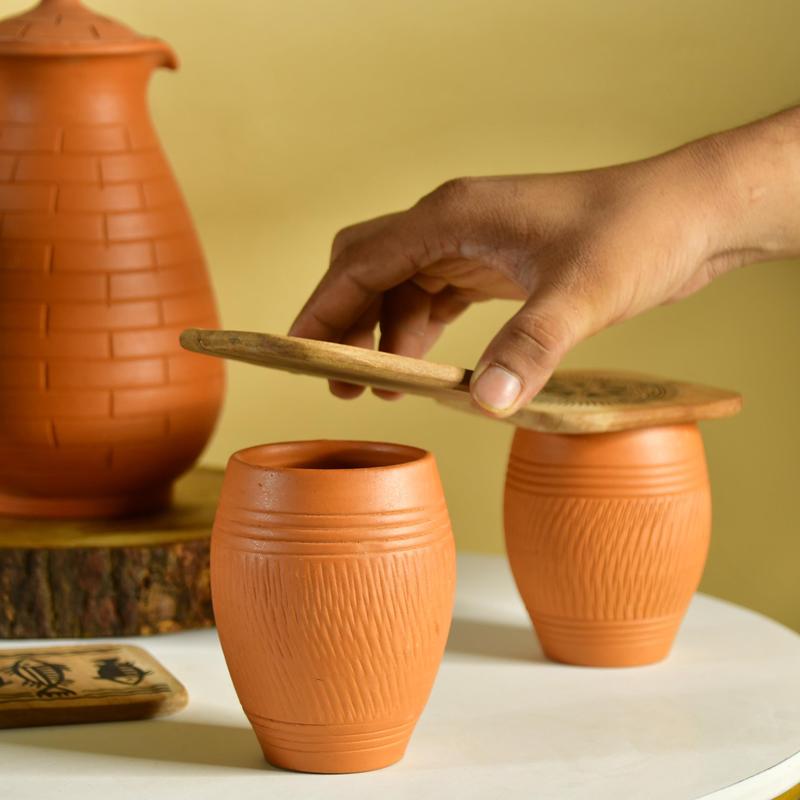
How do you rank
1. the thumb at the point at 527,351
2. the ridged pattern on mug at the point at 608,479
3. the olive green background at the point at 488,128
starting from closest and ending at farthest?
the thumb at the point at 527,351 → the ridged pattern on mug at the point at 608,479 → the olive green background at the point at 488,128

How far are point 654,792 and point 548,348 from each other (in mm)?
290

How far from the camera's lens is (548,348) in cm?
88

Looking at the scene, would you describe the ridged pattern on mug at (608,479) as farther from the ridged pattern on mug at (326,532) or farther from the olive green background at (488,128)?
the olive green background at (488,128)

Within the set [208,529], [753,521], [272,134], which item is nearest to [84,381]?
[208,529]

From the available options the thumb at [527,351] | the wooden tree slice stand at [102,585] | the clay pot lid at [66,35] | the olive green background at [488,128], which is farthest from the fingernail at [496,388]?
the olive green background at [488,128]

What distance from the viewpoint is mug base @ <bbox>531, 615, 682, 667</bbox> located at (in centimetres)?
101

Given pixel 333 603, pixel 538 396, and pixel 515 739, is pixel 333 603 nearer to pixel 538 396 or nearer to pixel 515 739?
pixel 515 739

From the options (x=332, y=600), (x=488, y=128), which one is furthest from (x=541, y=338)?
(x=488, y=128)

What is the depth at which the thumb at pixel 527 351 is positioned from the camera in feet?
2.78

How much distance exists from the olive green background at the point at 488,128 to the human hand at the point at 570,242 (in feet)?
1.68

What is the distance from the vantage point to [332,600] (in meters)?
0.77

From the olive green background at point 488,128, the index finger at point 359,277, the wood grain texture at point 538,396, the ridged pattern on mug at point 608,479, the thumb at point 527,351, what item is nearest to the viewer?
the wood grain texture at point 538,396

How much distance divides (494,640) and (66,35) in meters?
0.64

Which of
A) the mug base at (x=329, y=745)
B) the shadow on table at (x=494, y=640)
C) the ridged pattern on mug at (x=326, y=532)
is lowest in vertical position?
the shadow on table at (x=494, y=640)
